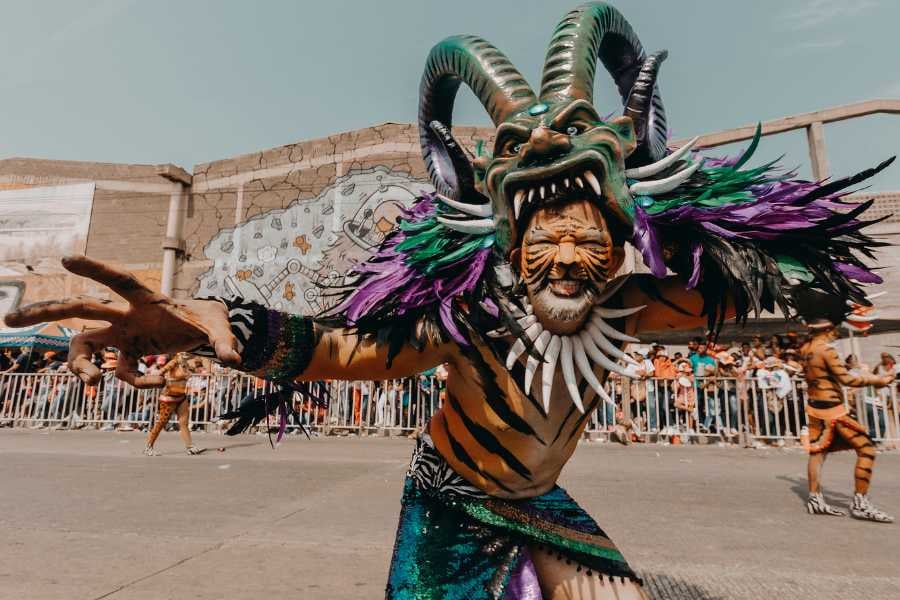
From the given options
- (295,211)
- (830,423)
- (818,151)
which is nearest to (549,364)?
(830,423)

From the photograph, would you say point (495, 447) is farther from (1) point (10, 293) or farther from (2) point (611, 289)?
(1) point (10, 293)

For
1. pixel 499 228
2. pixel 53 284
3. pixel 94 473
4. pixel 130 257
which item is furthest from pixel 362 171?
pixel 499 228

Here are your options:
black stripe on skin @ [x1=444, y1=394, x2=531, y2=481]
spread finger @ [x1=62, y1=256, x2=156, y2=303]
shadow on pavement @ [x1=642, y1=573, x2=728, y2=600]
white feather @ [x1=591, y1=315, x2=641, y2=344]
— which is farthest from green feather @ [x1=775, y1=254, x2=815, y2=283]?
shadow on pavement @ [x1=642, y1=573, x2=728, y2=600]

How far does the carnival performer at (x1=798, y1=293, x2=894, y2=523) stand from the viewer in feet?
15.0

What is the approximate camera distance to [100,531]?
12.6 feet

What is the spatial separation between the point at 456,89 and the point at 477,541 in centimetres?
163

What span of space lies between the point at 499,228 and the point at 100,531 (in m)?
3.80

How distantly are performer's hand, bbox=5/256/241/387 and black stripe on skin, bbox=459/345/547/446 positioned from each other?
0.67 meters

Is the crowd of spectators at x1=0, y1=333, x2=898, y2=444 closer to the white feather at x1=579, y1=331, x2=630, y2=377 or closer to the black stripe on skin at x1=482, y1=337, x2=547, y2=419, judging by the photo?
the black stripe on skin at x1=482, y1=337, x2=547, y2=419

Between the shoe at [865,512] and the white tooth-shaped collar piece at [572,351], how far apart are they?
4.31m

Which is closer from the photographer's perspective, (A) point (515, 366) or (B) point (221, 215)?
(A) point (515, 366)

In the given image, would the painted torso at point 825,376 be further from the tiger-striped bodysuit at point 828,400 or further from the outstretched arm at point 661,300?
the outstretched arm at point 661,300

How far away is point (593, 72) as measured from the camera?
1.78 metres

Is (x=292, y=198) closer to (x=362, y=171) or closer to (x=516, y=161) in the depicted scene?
(x=362, y=171)
